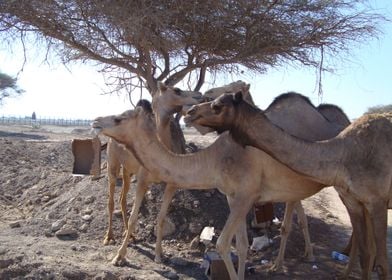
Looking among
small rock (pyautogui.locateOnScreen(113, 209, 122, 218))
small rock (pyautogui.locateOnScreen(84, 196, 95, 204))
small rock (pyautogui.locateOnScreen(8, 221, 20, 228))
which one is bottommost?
small rock (pyautogui.locateOnScreen(8, 221, 20, 228))

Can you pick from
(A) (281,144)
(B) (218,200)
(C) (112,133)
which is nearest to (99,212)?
(B) (218,200)

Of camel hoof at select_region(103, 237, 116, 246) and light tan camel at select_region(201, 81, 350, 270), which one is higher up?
light tan camel at select_region(201, 81, 350, 270)

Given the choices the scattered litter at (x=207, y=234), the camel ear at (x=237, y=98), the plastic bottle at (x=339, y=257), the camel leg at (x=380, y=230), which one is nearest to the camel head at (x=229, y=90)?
the camel ear at (x=237, y=98)

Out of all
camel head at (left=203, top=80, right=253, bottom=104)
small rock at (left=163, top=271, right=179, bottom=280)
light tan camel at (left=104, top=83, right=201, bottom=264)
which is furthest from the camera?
camel head at (left=203, top=80, right=253, bottom=104)

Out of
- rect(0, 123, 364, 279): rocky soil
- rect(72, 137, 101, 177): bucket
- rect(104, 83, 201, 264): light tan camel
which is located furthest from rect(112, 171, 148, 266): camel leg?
rect(72, 137, 101, 177): bucket

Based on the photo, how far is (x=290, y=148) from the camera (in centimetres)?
667

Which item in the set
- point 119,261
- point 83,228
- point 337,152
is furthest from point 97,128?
point 83,228

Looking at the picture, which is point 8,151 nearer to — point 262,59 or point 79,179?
point 79,179

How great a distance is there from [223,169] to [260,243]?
106 inches

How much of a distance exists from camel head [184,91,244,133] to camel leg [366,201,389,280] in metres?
1.84

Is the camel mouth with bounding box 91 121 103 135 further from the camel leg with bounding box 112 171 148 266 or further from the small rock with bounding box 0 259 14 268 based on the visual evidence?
the small rock with bounding box 0 259 14 268

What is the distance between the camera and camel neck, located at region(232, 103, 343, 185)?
6562 millimetres

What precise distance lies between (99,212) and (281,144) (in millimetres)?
4903

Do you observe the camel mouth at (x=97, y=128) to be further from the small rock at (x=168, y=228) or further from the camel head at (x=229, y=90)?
the small rock at (x=168, y=228)
